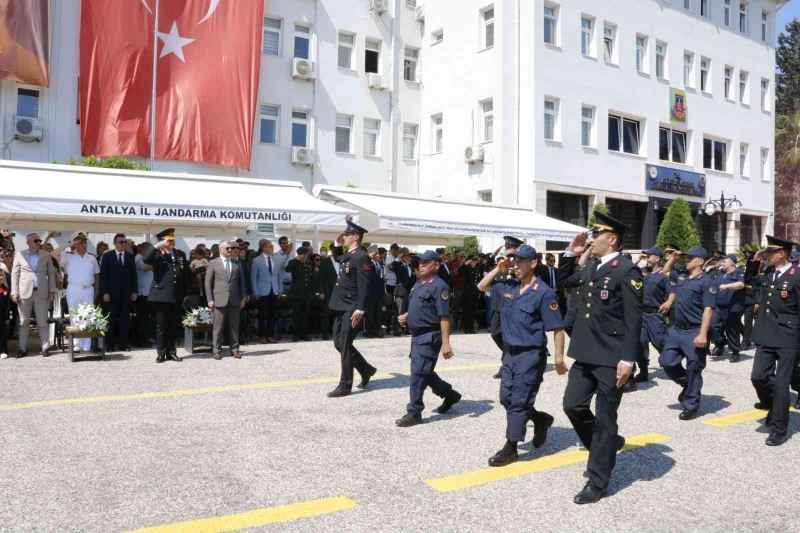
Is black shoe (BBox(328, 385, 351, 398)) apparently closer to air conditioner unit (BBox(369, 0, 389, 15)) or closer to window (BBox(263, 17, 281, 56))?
window (BBox(263, 17, 281, 56))

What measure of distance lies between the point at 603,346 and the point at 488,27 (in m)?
24.9

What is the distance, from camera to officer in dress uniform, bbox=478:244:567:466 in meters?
5.68

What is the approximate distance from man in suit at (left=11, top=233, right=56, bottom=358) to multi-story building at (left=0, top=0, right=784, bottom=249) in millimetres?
11630

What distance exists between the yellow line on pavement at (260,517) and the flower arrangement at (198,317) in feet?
25.6

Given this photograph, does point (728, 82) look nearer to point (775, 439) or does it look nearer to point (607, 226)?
point (775, 439)

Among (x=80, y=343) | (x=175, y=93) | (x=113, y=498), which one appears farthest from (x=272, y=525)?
(x=175, y=93)

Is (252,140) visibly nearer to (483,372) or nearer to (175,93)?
(175,93)

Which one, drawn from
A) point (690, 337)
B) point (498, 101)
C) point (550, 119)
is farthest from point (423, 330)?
point (550, 119)

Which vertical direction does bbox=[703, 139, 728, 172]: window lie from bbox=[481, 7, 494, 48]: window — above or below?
below

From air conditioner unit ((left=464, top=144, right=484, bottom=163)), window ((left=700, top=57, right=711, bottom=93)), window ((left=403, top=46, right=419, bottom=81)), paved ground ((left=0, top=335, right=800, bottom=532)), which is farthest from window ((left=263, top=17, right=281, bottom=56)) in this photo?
window ((left=700, top=57, right=711, bottom=93))

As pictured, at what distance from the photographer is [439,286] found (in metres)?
7.19

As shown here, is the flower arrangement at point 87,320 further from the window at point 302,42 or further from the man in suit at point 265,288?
the window at point 302,42

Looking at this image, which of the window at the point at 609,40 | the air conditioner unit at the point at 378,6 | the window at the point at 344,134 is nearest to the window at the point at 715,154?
the window at the point at 609,40

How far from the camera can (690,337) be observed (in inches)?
308
